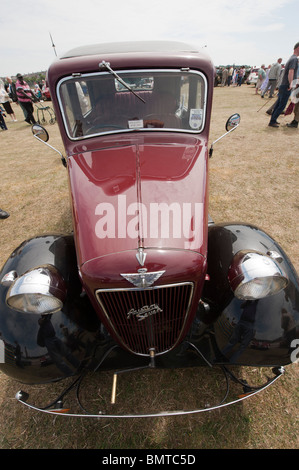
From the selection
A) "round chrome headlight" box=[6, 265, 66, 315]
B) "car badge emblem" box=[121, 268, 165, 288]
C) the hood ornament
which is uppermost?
the hood ornament

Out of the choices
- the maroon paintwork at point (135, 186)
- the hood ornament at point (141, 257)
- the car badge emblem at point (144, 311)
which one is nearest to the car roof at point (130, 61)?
the maroon paintwork at point (135, 186)

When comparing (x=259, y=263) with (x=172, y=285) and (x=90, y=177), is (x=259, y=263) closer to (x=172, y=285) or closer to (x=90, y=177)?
(x=172, y=285)

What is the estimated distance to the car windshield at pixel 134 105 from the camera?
88.4 inches

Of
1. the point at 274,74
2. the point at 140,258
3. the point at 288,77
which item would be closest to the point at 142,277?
the point at 140,258

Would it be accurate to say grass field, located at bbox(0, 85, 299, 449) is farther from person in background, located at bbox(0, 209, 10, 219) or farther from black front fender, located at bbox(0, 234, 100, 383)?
black front fender, located at bbox(0, 234, 100, 383)

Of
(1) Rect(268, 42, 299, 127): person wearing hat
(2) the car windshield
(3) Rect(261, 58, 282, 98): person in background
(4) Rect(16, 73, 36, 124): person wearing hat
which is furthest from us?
(3) Rect(261, 58, 282, 98): person in background

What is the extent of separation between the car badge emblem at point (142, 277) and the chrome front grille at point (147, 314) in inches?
2.3

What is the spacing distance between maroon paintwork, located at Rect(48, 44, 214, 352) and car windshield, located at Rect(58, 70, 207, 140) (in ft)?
0.26

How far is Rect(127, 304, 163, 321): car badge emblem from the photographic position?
5.17 ft

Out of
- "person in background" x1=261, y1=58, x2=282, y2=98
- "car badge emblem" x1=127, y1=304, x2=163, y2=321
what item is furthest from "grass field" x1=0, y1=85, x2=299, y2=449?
"person in background" x1=261, y1=58, x2=282, y2=98

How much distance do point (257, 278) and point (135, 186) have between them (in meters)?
1.05

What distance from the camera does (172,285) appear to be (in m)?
1.47
